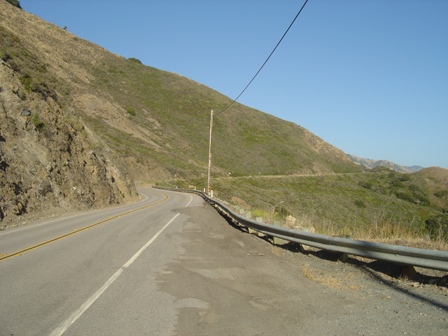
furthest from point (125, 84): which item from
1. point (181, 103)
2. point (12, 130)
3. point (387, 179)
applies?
point (12, 130)

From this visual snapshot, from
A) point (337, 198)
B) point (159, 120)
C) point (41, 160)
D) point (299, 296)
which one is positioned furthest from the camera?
point (159, 120)

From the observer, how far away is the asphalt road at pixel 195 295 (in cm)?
486

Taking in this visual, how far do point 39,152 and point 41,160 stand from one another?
2.01 ft

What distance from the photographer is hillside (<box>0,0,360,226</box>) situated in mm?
22031

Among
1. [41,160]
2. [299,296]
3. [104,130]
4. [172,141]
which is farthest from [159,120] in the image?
[299,296]

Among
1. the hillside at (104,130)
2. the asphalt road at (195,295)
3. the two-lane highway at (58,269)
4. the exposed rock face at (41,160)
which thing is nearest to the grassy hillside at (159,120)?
the hillside at (104,130)

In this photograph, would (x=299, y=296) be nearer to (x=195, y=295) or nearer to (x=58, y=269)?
(x=195, y=295)

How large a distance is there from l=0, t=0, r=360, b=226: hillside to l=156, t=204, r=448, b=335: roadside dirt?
12797 millimetres

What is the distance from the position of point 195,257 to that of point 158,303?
11.9 ft

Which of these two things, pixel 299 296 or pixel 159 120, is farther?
pixel 159 120

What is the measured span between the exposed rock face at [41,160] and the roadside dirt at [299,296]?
1213 cm

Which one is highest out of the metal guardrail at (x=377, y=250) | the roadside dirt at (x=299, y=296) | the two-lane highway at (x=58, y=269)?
the metal guardrail at (x=377, y=250)

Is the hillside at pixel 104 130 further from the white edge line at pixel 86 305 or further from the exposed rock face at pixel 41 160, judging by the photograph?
the white edge line at pixel 86 305

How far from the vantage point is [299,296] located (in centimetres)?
618
